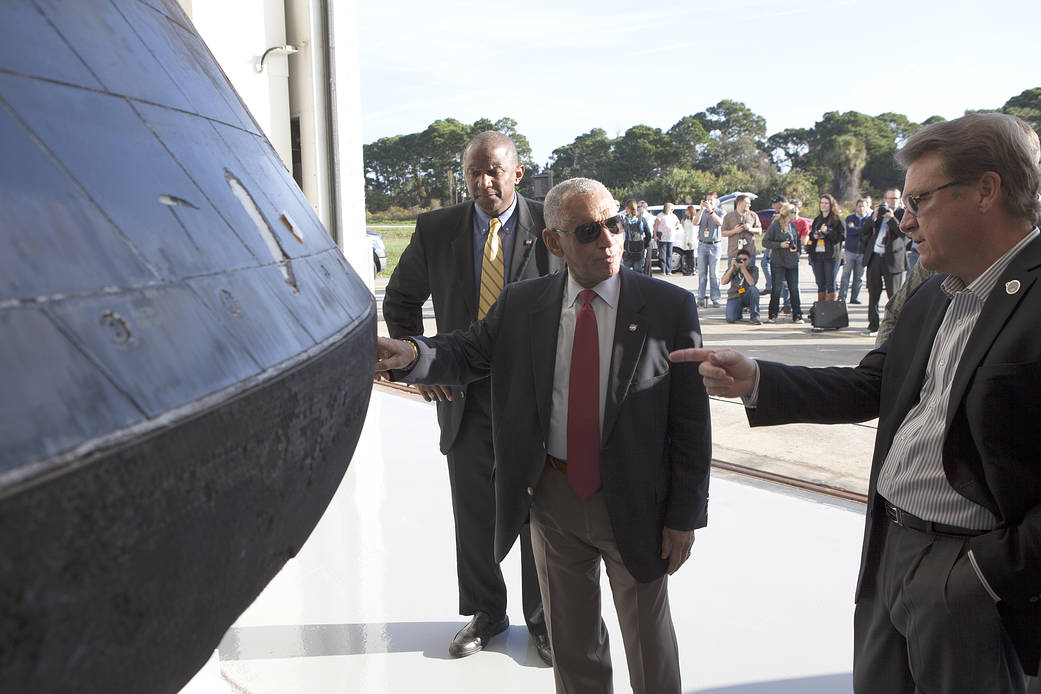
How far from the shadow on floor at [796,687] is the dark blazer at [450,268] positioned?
1.22 metres

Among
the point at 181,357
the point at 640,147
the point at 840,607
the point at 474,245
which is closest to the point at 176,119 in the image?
the point at 181,357

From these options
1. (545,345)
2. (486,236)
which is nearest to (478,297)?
(486,236)

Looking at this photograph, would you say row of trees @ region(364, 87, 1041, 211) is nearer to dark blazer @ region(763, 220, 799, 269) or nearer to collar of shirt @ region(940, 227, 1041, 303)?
dark blazer @ region(763, 220, 799, 269)

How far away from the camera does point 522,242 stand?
9.49ft

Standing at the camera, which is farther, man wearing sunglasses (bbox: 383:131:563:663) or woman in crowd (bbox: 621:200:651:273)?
woman in crowd (bbox: 621:200:651:273)

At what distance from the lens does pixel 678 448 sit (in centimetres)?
208

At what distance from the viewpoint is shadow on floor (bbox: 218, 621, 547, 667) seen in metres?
2.91

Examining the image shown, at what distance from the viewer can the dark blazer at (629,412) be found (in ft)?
6.60

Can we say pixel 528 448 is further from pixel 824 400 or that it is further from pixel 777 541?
pixel 777 541

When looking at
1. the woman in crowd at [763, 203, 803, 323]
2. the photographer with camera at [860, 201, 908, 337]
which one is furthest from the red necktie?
the woman in crowd at [763, 203, 803, 323]

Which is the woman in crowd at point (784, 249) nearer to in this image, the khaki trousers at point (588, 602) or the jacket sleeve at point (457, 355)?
the jacket sleeve at point (457, 355)

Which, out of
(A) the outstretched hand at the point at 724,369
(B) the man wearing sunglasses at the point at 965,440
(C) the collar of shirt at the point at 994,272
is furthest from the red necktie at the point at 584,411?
(C) the collar of shirt at the point at 994,272

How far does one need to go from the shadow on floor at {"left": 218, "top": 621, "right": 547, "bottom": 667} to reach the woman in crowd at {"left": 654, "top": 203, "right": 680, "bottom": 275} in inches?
492

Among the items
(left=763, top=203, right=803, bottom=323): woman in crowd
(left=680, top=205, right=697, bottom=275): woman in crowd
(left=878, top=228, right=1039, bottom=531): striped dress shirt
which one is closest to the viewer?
(left=878, top=228, right=1039, bottom=531): striped dress shirt
